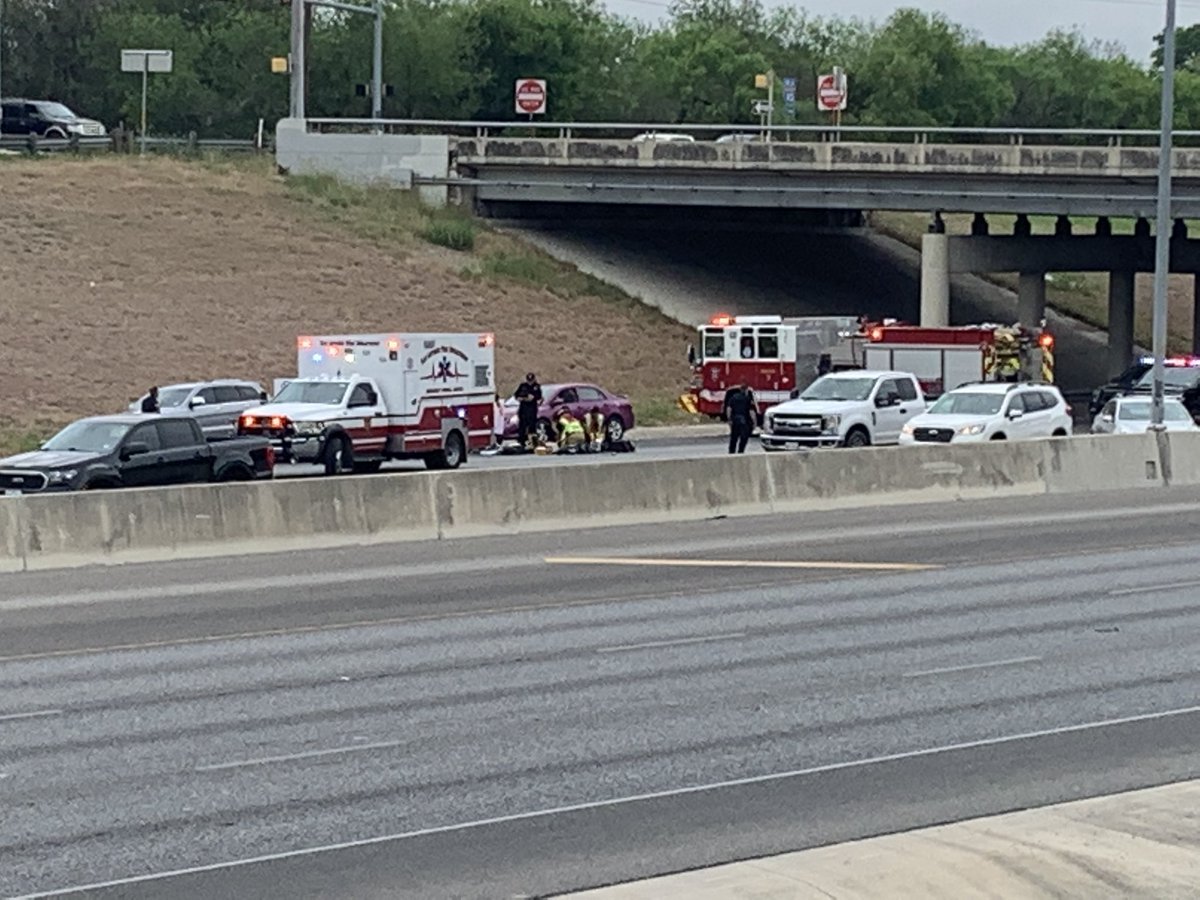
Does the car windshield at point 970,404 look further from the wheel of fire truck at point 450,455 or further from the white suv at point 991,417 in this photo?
the wheel of fire truck at point 450,455

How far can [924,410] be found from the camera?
42094 mm

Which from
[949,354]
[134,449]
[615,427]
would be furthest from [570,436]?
[134,449]

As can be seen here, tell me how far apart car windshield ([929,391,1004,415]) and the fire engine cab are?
10.2 meters

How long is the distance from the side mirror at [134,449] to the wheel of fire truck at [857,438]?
16061 mm

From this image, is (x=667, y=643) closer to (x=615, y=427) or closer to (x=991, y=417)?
(x=991, y=417)

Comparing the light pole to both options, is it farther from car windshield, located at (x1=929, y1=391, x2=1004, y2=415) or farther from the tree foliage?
the tree foliage

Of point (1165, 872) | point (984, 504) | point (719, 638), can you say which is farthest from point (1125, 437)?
point (1165, 872)

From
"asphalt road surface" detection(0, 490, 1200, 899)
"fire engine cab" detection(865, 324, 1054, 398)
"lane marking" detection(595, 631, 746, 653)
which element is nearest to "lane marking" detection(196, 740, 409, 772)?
A: "asphalt road surface" detection(0, 490, 1200, 899)

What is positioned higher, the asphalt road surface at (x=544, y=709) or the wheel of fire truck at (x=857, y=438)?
the wheel of fire truck at (x=857, y=438)

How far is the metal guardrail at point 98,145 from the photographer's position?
232ft

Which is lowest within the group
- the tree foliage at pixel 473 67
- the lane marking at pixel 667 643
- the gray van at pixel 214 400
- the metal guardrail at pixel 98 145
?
the lane marking at pixel 667 643

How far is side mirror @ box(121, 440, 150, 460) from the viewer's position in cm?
2852

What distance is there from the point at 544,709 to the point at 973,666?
12.7 ft

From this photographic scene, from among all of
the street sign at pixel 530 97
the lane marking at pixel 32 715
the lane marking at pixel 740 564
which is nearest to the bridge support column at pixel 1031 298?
the street sign at pixel 530 97
